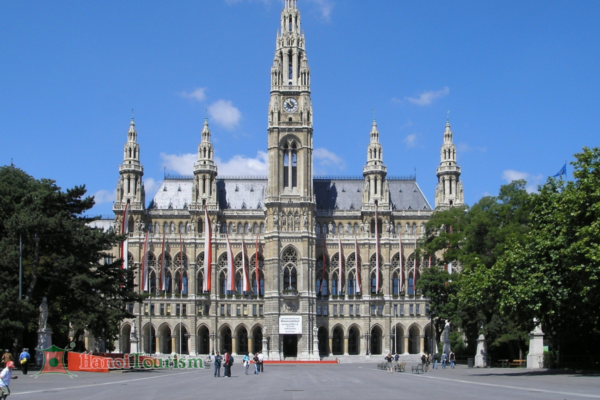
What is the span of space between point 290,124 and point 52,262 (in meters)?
58.0

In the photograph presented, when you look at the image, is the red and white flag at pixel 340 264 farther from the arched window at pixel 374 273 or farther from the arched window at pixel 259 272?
the arched window at pixel 259 272

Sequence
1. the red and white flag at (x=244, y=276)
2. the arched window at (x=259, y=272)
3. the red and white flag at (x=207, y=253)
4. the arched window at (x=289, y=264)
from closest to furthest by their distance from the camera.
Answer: the red and white flag at (x=207, y=253), the red and white flag at (x=244, y=276), the arched window at (x=289, y=264), the arched window at (x=259, y=272)

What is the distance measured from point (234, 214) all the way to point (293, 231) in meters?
10.9

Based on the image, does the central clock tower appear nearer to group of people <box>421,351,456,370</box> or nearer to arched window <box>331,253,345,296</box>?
arched window <box>331,253,345,296</box>

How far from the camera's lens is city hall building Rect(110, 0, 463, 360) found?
111938mm

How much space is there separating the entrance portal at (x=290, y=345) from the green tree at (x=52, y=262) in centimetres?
4644

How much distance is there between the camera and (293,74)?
4643 inches

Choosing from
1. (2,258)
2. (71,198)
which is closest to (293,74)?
(71,198)

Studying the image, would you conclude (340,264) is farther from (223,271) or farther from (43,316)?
(43,316)

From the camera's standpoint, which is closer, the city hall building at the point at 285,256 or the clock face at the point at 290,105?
the city hall building at the point at 285,256

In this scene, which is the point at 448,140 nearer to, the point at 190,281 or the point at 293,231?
the point at 293,231

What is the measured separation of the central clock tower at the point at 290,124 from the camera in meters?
113

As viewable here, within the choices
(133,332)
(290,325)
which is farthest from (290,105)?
(133,332)

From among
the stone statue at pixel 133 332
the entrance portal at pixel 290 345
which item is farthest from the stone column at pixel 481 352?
the stone statue at pixel 133 332
